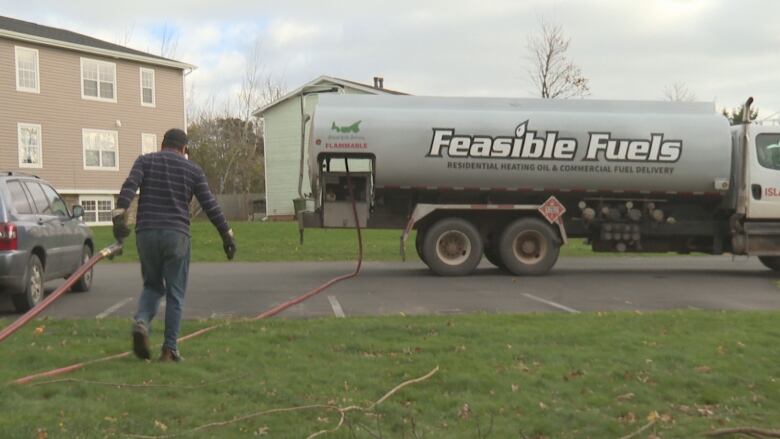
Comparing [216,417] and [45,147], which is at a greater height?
[45,147]

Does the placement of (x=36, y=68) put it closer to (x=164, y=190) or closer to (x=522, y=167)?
(x=522, y=167)

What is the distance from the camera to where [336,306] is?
30.9ft

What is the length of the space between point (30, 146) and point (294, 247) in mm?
15025

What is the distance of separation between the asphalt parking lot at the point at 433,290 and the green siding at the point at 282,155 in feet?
77.8

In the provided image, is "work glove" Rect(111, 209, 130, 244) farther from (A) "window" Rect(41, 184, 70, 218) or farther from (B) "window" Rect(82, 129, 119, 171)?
(B) "window" Rect(82, 129, 119, 171)

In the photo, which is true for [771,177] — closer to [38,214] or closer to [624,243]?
[624,243]

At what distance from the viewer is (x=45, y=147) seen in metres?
29.0

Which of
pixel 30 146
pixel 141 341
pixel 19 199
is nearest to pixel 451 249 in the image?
pixel 19 199

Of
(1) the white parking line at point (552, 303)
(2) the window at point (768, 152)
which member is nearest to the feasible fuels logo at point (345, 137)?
(1) the white parking line at point (552, 303)

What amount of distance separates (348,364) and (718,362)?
288 cm

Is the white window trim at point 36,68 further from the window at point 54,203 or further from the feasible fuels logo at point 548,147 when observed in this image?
the feasible fuels logo at point 548,147

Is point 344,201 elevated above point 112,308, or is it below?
above

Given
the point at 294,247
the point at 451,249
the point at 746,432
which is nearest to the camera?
the point at 746,432

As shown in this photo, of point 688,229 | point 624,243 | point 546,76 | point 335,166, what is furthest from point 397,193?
point 546,76
